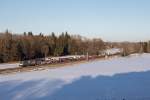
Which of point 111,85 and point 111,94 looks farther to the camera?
point 111,85

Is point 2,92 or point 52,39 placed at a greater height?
point 52,39

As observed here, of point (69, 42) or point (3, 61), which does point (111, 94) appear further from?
point (69, 42)

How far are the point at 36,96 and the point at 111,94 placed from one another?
454 cm

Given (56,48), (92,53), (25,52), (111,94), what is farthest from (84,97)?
(92,53)

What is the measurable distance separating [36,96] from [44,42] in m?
53.8

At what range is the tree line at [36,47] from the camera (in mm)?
57897

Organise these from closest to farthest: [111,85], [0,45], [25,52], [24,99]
A: [24,99] < [111,85] < [0,45] < [25,52]

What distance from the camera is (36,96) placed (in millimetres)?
17672

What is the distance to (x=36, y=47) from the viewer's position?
66.7 metres

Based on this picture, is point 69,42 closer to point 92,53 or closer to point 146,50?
point 92,53

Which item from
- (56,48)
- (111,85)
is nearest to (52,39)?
(56,48)

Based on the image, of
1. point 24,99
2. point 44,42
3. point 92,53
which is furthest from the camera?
point 92,53

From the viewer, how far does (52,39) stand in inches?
3120

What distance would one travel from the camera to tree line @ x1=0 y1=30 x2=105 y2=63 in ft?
190
